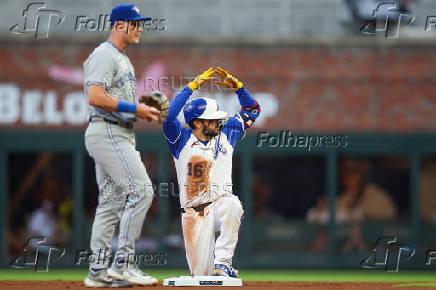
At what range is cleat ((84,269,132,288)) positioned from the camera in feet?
23.8

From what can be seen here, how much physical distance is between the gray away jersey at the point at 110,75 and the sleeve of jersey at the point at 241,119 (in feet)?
4.24

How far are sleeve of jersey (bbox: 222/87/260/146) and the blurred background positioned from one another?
8346 millimetres

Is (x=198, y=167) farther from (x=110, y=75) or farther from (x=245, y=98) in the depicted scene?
(x=110, y=75)

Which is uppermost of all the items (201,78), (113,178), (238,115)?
(201,78)

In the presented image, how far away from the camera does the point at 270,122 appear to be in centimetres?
1730

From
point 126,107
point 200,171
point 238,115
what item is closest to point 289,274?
point 238,115

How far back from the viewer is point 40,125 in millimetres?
17141

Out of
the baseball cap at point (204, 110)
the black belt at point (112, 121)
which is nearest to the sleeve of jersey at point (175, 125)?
the baseball cap at point (204, 110)

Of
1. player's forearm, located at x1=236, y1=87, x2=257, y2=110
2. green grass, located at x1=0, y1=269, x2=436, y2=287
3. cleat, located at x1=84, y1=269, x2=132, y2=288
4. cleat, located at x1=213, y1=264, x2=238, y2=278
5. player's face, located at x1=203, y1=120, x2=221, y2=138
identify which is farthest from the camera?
green grass, located at x1=0, y1=269, x2=436, y2=287
